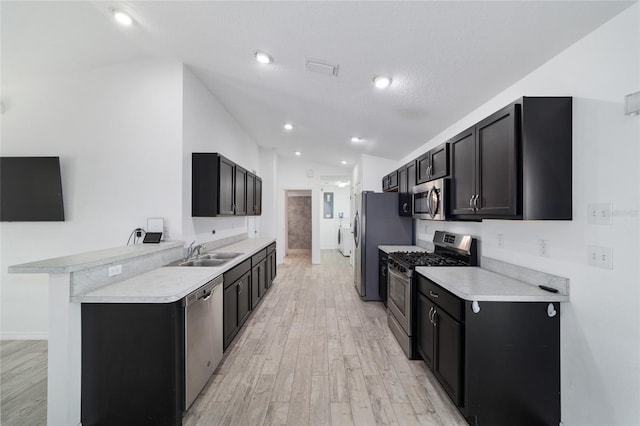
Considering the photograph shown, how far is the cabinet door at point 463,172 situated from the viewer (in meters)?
2.04

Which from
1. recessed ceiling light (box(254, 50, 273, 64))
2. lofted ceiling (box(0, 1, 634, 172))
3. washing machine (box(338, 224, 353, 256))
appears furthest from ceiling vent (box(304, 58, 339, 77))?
washing machine (box(338, 224, 353, 256))

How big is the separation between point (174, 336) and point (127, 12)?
2.60 meters

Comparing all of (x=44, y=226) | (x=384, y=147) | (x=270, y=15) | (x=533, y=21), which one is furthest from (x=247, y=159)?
(x=533, y=21)

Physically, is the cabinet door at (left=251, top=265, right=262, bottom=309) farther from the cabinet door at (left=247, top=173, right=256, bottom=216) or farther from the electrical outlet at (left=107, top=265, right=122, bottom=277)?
the electrical outlet at (left=107, top=265, right=122, bottom=277)

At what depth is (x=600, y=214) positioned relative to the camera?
1414 millimetres

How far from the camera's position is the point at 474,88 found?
2170mm

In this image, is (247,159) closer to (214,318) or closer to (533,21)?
(214,318)

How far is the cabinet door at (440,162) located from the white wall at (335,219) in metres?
6.48

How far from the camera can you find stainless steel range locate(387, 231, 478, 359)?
2441mm

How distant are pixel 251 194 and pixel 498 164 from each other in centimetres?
359

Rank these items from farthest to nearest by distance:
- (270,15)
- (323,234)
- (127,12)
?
(323,234), (127,12), (270,15)

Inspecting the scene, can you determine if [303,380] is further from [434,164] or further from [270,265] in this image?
[270,265]

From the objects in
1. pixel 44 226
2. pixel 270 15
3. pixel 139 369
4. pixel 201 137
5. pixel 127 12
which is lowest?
pixel 139 369

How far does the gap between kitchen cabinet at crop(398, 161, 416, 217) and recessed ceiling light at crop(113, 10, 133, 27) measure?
128 inches
